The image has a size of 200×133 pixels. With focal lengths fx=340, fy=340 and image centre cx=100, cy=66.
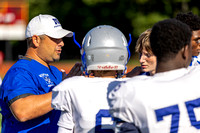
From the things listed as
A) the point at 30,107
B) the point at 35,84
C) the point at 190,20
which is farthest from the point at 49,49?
the point at 190,20

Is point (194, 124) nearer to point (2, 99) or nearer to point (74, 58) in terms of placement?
point (2, 99)

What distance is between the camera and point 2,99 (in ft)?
11.0

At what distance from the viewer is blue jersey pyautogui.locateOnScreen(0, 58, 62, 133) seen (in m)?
3.19

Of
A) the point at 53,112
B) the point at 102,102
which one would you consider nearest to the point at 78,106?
the point at 102,102

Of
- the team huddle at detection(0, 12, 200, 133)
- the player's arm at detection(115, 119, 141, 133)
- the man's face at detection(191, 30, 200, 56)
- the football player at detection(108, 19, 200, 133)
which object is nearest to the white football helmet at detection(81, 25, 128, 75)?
the team huddle at detection(0, 12, 200, 133)

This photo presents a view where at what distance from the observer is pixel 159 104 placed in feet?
6.93

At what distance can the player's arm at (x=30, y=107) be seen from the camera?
3.07 m

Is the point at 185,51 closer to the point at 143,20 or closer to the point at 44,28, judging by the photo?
the point at 44,28

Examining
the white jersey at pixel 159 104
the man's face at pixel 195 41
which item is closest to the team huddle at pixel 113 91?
the white jersey at pixel 159 104

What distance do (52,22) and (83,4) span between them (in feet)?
90.4

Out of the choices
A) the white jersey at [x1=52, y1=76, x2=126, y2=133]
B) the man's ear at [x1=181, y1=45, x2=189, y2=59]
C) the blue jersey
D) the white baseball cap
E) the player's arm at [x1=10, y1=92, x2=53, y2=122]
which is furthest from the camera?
the white baseball cap

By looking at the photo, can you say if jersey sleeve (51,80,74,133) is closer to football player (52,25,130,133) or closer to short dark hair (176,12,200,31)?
football player (52,25,130,133)

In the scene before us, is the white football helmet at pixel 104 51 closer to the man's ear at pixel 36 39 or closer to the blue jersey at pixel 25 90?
the blue jersey at pixel 25 90

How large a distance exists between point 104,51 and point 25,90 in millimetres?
962
